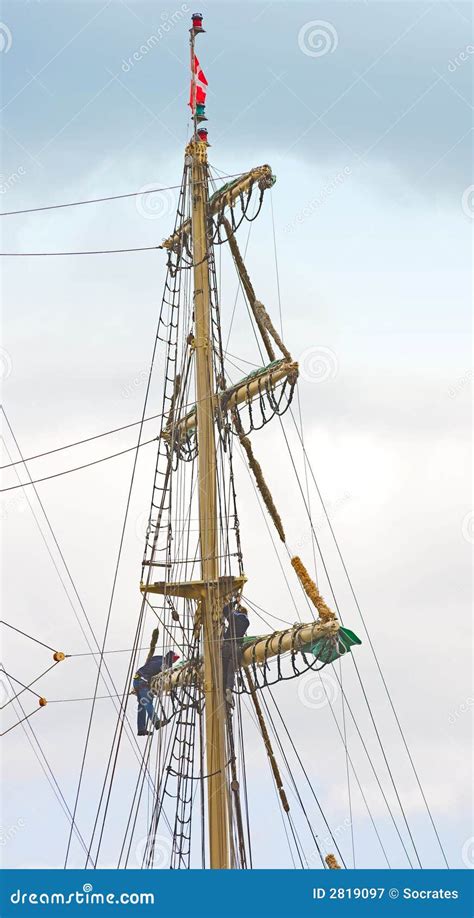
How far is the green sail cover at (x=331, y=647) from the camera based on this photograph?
27.7 meters

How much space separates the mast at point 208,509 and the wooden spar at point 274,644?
1.69 ft

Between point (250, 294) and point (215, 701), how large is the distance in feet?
28.5

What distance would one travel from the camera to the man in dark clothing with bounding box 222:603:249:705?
28.1 m

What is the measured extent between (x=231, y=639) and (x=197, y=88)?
12.1 metres

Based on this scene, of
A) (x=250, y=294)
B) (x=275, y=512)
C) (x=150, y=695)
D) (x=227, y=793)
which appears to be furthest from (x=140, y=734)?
(x=250, y=294)

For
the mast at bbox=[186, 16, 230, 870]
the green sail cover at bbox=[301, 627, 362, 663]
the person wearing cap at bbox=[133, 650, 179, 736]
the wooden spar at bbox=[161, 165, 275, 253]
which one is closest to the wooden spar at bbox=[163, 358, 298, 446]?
the mast at bbox=[186, 16, 230, 870]

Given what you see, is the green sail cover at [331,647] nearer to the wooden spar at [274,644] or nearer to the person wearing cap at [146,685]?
the wooden spar at [274,644]

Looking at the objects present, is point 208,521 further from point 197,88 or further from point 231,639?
point 197,88

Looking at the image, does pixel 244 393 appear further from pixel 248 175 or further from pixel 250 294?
pixel 248 175

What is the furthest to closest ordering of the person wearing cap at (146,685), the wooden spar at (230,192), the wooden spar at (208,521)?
the wooden spar at (230,192) < the person wearing cap at (146,685) < the wooden spar at (208,521)

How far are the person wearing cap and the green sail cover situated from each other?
9.79 ft

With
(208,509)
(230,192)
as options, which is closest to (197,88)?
(230,192)

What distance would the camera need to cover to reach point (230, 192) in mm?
31062

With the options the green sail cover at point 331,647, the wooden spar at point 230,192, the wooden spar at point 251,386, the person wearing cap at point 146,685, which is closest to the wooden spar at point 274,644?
the green sail cover at point 331,647
